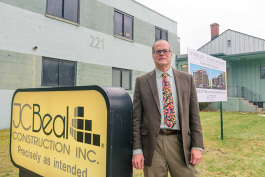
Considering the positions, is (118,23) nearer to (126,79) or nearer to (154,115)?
(126,79)

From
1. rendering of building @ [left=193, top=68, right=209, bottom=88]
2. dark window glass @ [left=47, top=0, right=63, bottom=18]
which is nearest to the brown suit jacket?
rendering of building @ [left=193, top=68, right=209, bottom=88]

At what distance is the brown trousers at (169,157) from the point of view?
211cm

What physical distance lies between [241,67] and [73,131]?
20.2m

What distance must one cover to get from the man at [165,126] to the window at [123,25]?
11.6 m

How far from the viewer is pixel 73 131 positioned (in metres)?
2.17

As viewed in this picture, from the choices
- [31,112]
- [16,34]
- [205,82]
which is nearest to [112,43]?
[16,34]

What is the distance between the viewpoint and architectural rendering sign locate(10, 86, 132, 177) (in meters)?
1.86

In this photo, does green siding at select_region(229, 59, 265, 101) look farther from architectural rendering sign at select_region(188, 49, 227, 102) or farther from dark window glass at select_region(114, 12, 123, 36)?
architectural rendering sign at select_region(188, 49, 227, 102)

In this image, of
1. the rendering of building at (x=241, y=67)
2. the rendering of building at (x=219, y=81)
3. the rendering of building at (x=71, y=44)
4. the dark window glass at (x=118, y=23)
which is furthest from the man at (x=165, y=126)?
the rendering of building at (x=241, y=67)

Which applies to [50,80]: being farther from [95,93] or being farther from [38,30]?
[95,93]

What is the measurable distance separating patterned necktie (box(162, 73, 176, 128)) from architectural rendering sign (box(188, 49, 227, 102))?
3.33m

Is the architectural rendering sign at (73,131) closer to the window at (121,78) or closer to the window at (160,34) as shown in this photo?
the window at (121,78)

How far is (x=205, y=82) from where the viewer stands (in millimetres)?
6082

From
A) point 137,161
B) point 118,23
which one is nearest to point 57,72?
point 118,23
